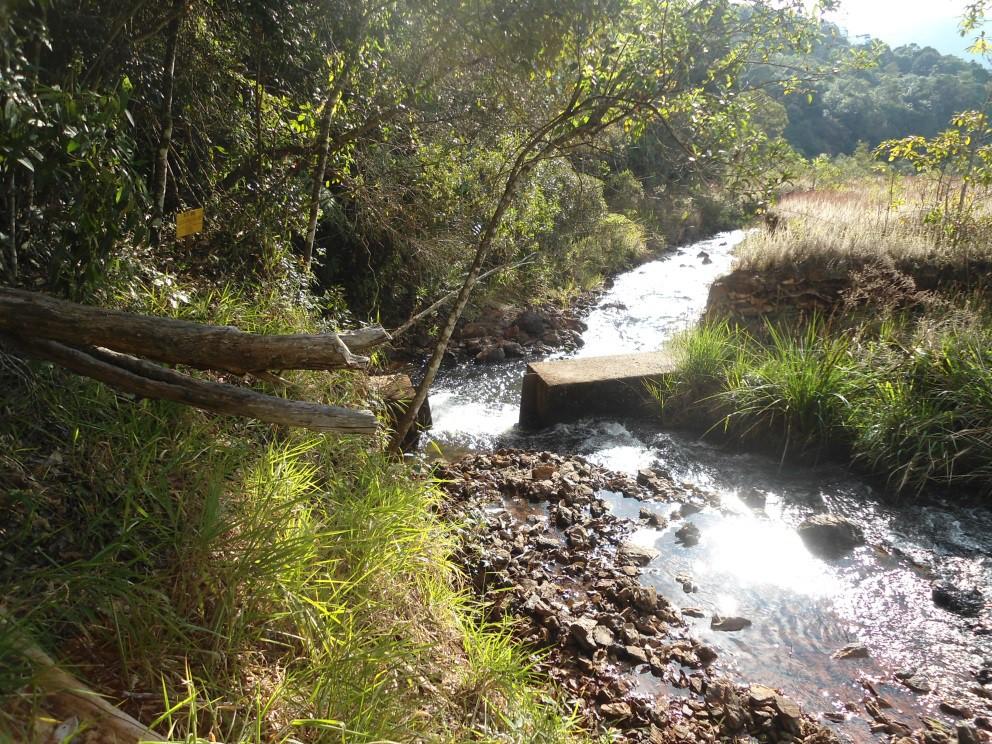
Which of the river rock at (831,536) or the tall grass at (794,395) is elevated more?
the tall grass at (794,395)

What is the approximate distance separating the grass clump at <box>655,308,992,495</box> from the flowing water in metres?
0.23

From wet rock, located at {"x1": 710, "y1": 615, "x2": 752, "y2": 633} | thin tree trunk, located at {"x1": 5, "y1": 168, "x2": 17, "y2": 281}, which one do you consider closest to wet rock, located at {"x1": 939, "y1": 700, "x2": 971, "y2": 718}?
wet rock, located at {"x1": 710, "y1": 615, "x2": 752, "y2": 633}

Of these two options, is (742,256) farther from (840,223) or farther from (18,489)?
(18,489)

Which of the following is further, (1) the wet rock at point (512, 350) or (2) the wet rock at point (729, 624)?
(1) the wet rock at point (512, 350)

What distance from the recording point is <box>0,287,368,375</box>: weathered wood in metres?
1.85

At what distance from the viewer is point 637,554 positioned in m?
3.56

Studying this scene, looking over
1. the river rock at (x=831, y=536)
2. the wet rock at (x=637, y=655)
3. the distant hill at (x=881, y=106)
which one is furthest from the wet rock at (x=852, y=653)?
the distant hill at (x=881, y=106)

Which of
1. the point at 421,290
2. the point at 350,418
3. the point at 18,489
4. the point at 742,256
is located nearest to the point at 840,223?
the point at 742,256

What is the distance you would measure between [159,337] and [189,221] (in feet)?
6.84

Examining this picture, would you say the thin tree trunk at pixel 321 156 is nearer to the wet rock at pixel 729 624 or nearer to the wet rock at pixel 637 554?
the wet rock at pixel 637 554

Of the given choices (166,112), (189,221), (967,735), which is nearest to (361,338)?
(189,221)

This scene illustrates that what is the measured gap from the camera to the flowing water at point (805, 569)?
2.79m

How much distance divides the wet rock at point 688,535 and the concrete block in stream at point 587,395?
5.89 feet

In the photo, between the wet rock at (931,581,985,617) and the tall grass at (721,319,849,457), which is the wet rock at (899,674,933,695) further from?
the tall grass at (721,319,849,457)
